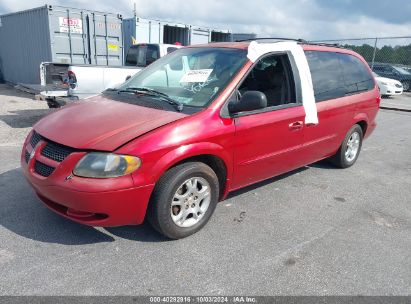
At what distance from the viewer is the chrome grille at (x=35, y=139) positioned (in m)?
3.18

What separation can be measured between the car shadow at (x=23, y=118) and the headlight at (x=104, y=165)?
5.27 meters

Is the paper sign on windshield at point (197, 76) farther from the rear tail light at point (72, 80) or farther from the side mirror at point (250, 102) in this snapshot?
the rear tail light at point (72, 80)

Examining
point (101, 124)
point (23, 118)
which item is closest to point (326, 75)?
point (101, 124)

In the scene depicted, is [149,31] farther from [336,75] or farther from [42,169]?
[42,169]

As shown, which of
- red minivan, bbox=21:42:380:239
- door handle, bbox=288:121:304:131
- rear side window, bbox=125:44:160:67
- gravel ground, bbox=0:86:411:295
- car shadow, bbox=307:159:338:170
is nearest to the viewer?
gravel ground, bbox=0:86:411:295

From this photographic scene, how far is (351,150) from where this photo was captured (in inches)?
217

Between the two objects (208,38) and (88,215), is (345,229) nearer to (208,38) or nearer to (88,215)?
(88,215)

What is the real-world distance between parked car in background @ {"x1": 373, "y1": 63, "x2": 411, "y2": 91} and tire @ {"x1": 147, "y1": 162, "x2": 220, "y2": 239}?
66.5 ft

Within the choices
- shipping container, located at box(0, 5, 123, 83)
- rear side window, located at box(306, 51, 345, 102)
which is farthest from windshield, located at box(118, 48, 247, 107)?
shipping container, located at box(0, 5, 123, 83)

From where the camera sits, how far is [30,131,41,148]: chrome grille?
3.18 m

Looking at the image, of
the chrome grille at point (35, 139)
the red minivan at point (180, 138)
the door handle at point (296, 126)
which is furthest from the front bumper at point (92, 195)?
the door handle at point (296, 126)

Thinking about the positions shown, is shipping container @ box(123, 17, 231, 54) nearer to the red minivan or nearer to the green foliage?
the green foliage

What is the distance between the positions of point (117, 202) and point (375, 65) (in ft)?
69.4

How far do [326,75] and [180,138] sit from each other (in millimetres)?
2594
